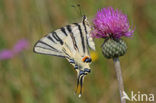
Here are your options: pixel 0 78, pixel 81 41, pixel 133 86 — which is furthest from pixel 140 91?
pixel 0 78

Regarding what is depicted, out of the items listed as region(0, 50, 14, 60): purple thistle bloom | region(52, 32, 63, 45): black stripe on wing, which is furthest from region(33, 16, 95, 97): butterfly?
region(0, 50, 14, 60): purple thistle bloom

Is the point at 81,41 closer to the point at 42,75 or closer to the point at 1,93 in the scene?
the point at 42,75

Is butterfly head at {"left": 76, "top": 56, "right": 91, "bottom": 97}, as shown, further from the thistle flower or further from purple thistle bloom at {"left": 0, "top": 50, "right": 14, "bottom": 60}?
purple thistle bloom at {"left": 0, "top": 50, "right": 14, "bottom": 60}

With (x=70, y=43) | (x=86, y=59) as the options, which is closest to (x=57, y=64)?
(x=70, y=43)

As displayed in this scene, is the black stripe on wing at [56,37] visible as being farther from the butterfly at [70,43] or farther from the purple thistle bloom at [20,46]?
the purple thistle bloom at [20,46]

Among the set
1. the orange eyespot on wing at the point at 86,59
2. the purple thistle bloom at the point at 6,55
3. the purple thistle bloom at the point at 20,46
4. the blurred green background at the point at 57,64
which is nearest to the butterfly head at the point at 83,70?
the orange eyespot on wing at the point at 86,59
